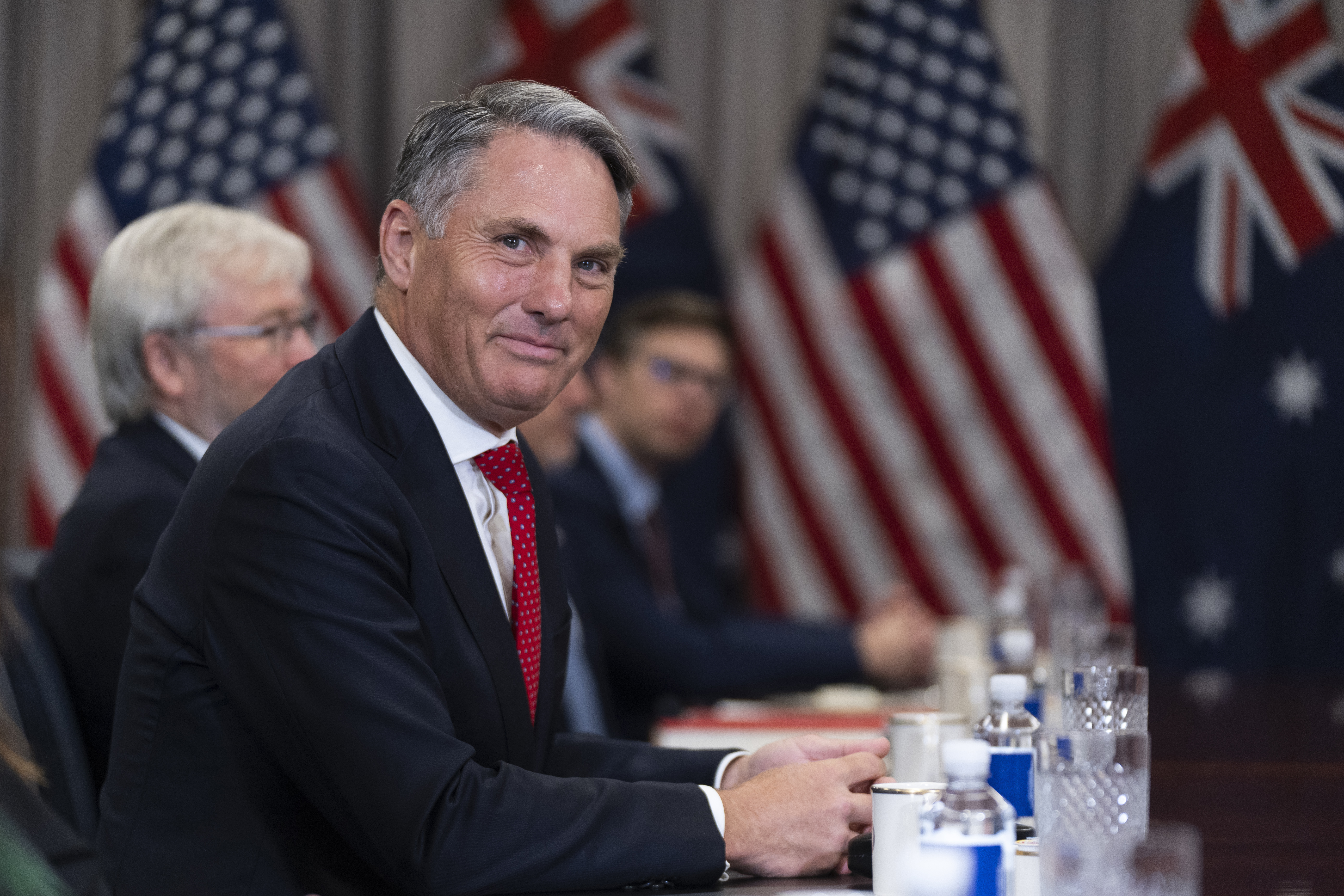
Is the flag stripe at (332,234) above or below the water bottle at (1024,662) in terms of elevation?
above

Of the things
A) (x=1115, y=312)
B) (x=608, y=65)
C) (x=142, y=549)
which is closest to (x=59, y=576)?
(x=142, y=549)

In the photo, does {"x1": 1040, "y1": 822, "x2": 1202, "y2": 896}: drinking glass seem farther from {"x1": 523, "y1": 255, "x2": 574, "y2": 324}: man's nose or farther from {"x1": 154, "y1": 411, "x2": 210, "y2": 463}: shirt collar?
{"x1": 154, "y1": 411, "x2": 210, "y2": 463}: shirt collar

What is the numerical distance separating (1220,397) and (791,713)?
224 centimetres

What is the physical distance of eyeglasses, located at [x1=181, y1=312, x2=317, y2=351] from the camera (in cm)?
224

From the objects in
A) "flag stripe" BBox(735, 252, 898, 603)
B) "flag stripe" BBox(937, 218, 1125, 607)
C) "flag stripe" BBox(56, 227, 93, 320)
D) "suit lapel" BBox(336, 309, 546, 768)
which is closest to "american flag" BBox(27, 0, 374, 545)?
"flag stripe" BBox(56, 227, 93, 320)

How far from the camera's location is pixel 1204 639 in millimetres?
4434

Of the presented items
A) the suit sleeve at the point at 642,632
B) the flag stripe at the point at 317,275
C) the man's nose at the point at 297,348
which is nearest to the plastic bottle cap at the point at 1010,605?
the suit sleeve at the point at 642,632

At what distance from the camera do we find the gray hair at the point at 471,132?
156 centimetres

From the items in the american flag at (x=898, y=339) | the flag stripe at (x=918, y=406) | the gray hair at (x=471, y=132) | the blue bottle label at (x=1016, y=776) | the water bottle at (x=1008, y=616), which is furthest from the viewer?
the flag stripe at (x=918, y=406)

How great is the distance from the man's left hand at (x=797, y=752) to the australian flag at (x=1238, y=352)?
296 centimetres

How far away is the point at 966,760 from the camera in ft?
3.33

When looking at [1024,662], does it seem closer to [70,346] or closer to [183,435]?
[183,435]

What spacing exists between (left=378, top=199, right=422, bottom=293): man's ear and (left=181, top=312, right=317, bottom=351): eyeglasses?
0.69 metres

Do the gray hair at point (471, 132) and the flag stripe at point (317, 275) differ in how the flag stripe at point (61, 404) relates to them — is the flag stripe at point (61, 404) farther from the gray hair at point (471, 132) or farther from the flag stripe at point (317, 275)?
the gray hair at point (471, 132)
